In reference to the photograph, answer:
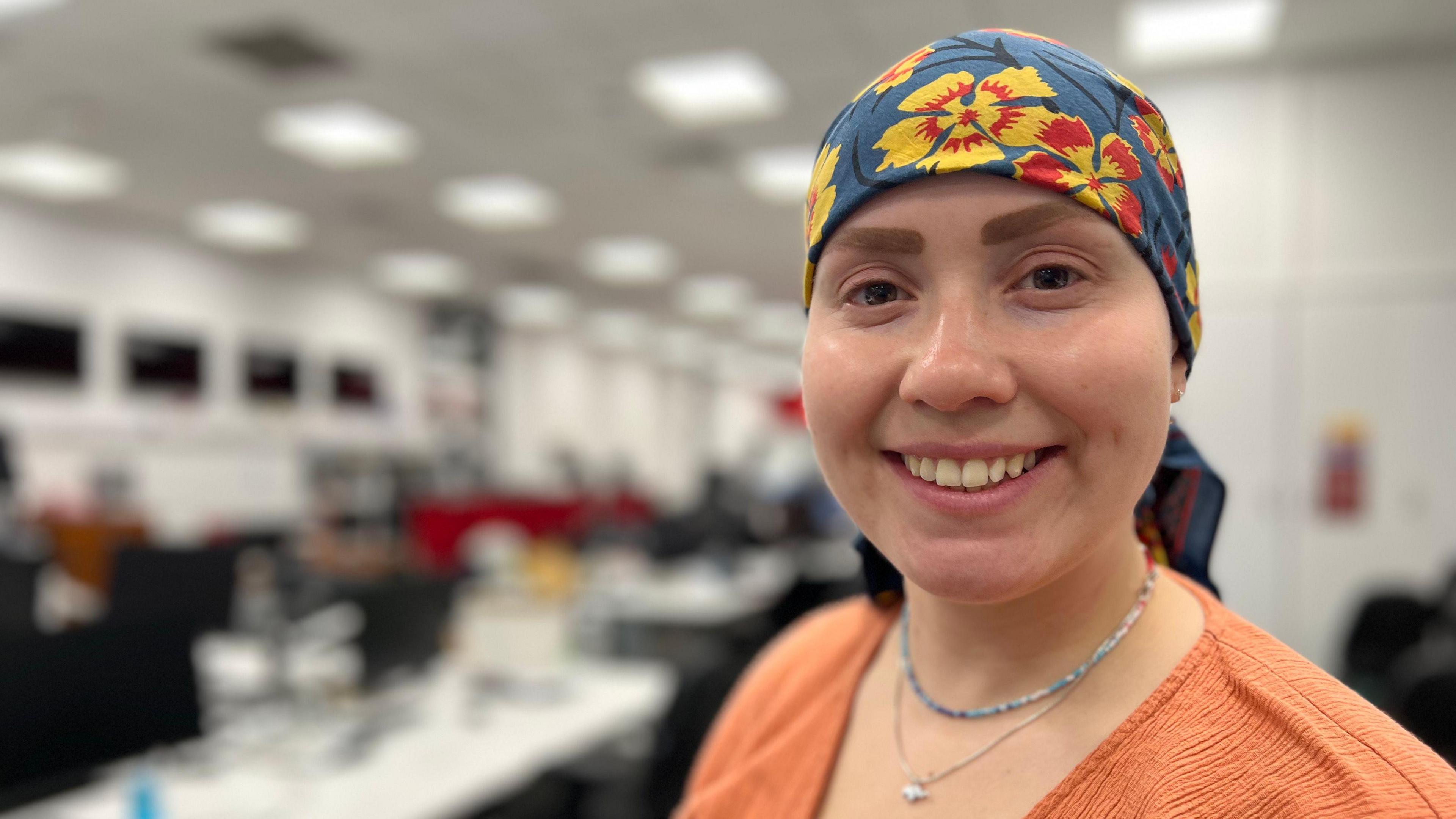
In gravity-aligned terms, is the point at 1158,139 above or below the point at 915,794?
above

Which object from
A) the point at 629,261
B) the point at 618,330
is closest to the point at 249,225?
the point at 629,261

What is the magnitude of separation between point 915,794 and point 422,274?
37.4ft

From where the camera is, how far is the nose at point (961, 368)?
66 cm

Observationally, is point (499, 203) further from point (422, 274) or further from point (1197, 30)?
point (1197, 30)

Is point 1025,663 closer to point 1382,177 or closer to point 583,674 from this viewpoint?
point 583,674

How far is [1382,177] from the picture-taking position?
15.6 ft

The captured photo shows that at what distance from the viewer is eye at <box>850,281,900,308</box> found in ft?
2.40

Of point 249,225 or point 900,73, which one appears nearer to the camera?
point 900,73

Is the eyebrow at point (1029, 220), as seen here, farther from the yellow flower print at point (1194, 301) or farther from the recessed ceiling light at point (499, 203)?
the recessed ceiling light at point (499, 203)

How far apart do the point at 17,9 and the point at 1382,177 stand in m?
6.73

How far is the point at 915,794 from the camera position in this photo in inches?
31.1

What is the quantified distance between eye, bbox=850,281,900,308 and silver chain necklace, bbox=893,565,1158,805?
32 centimetres

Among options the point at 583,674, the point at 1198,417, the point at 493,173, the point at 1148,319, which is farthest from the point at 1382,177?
the point at 493,173

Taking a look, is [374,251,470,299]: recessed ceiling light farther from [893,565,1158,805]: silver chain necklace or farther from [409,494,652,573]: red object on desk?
[893,565,1158,805]: silver chain necklace
